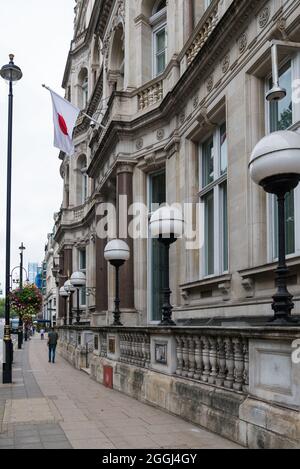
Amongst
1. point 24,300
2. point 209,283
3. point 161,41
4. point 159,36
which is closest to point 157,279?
point 209,283

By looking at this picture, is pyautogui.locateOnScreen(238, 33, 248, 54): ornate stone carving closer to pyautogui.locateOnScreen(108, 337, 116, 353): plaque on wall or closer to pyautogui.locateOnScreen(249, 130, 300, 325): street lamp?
pyautogui.locateOnScreen(249, 130, 300, 325): street lamp

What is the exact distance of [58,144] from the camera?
21297 mm

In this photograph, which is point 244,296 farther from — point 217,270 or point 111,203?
point 111,203

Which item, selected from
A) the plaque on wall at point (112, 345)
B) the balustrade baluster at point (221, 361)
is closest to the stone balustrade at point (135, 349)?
the plaque on wall at point (112, 345)

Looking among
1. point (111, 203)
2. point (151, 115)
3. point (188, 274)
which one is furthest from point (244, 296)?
point (111, 203)

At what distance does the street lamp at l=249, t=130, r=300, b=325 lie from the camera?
22.6ft

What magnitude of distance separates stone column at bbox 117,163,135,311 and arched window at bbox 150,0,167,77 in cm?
372

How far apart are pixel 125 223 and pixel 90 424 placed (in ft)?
36.2

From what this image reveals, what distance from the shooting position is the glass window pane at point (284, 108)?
36.6ft

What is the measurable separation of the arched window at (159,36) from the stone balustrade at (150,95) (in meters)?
1.17

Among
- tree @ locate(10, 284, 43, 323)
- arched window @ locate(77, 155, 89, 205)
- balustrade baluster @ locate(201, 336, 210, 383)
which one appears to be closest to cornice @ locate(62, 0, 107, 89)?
arched window @ locate(77, 155, 89, 205)

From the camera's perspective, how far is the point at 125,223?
65.5ft
